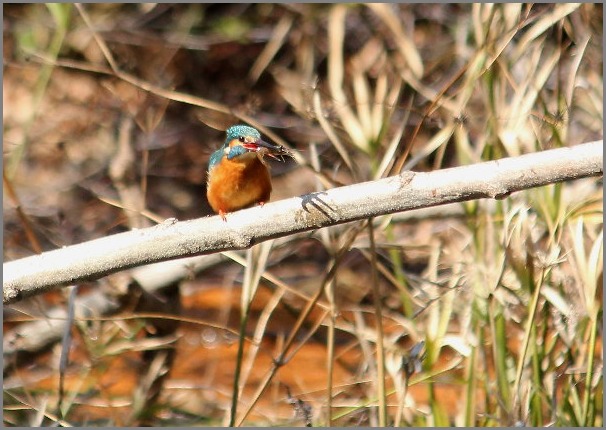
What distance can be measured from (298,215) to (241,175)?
2.04ft

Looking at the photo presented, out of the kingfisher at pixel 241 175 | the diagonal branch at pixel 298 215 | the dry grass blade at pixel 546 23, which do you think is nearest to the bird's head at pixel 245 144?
the kingfisher at pixel 241 175

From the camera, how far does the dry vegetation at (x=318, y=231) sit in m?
2.24

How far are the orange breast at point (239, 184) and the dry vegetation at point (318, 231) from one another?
0.48 feet

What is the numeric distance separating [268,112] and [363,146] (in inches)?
99.3

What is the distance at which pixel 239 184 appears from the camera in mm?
2240

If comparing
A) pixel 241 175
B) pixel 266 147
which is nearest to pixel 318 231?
pixel 241 175

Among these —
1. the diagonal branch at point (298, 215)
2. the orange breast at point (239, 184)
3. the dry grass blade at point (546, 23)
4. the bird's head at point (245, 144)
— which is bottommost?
the diagonal branch at point (298, 215)

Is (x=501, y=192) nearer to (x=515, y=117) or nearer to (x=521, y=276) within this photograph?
(x=521, y=276)

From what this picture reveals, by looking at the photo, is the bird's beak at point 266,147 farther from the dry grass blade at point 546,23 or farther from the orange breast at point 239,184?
the dry grass blade at point 546,23

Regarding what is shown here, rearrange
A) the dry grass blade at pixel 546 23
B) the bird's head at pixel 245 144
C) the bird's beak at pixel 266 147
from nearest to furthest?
1. the bird's beak at pixel 266 147
2. the bird's head at pixel 245 144
3. the dry grass blade at pixel 546 23

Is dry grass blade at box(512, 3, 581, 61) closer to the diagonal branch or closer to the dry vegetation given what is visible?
the dry vegetation

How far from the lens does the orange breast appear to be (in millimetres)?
2213

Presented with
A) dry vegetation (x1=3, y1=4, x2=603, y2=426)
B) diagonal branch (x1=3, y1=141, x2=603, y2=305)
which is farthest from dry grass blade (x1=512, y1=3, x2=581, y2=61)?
diagonal branch (x1=3, y1=141, x2=603, y2=305)

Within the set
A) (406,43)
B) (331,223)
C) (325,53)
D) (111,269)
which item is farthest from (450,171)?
(325,53)
